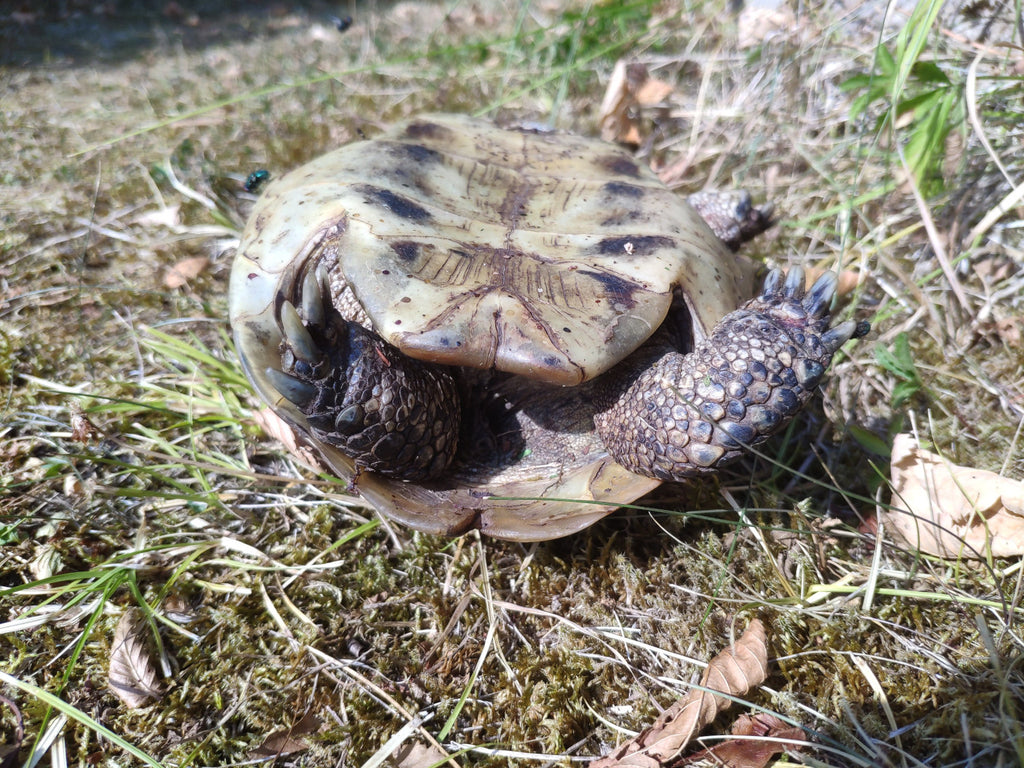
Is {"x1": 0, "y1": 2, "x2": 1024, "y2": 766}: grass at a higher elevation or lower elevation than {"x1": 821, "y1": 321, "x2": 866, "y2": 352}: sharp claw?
lower

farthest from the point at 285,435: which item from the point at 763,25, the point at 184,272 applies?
the point at 763,25

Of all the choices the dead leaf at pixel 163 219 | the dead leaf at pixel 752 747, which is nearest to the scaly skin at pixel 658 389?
the dead leaf at pixel 752 747

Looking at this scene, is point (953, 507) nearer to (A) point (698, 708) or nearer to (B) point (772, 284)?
(B) point (772, 284)

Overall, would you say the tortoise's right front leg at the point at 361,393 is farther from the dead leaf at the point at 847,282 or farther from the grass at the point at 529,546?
the dead leaf at the point at 847,282

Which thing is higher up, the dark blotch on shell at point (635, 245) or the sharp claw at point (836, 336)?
the dark blotch on shell at point (635, 245)

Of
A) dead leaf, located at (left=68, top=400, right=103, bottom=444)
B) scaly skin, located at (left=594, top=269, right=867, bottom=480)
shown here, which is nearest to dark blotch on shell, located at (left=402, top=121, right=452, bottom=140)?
scaly skin, located at (left=594, top=269, right=867, bottom=480)

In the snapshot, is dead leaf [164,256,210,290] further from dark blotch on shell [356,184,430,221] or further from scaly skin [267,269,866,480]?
scaly skin [267,269,866,480]
